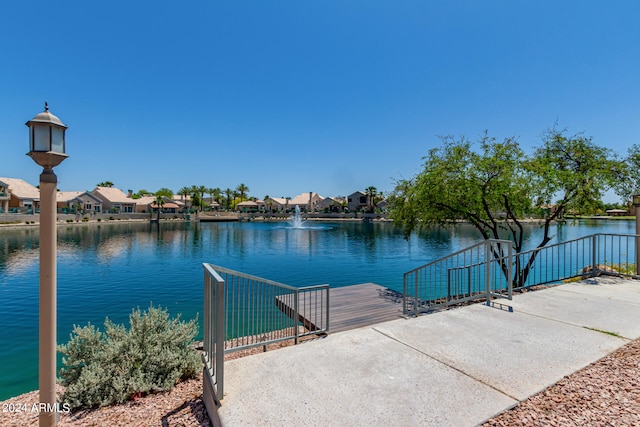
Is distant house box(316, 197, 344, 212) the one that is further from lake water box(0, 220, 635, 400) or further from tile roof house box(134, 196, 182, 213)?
lake water box(0, 220, 635, 400)

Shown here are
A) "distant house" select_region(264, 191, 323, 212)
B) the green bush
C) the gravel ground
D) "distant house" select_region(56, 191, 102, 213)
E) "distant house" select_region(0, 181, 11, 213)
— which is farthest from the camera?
"distant house" select_region(264, 191, 323, 212)

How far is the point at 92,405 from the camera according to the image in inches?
138

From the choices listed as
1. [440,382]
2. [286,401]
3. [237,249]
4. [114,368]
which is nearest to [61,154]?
[114,368]

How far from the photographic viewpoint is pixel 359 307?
8.89 meters

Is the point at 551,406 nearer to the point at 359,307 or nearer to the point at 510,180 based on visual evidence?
the point at 359,307

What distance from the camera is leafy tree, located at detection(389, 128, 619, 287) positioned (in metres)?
8.58

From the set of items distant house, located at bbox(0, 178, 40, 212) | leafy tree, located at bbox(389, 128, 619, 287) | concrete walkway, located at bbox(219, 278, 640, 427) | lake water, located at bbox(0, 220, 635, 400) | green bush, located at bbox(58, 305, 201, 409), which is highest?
distant house, located at bbox(0, 178, 40, 212)

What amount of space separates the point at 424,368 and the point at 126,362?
3.66 m

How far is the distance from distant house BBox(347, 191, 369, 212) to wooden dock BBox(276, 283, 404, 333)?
3109 inches

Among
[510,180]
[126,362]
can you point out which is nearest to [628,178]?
[510,180]

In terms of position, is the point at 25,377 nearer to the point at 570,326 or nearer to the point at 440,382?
the point at 440,382

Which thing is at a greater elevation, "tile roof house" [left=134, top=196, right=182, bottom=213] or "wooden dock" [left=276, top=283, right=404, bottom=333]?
"tile roof house" [left=134, top=196, right=182, bottom=213]

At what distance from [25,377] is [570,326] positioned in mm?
10248

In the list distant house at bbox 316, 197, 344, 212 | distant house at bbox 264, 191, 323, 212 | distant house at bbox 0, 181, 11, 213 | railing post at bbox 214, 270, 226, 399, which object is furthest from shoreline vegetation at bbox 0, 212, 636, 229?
railing post at bbox 214, 270, 226, 399
